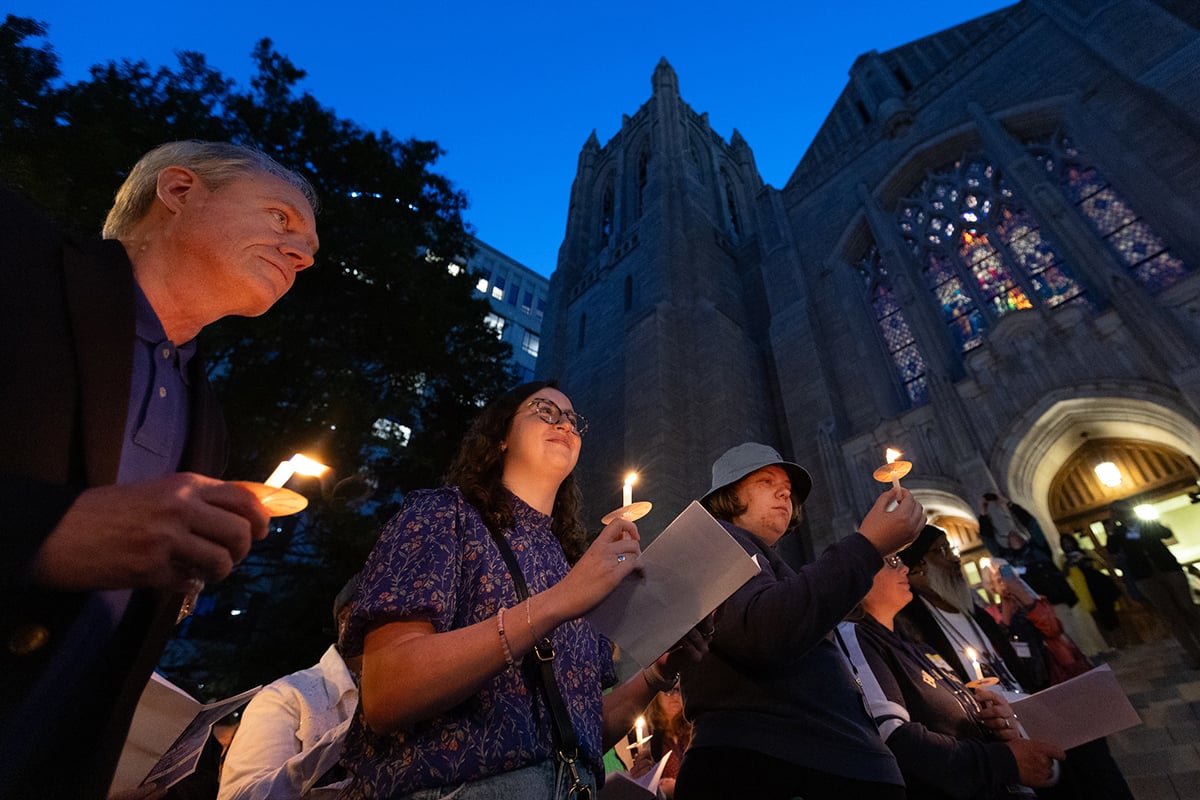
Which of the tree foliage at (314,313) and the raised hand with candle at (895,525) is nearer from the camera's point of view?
the raised hand with candle at (895,525)

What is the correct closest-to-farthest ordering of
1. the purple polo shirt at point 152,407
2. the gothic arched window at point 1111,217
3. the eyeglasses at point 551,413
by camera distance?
1. the purple polo shirt at point 152,407
2. the eyeglasses at point 551,413
3. the gothic arched window at point 1111,217

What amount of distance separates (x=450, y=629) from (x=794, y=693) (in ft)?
3.86

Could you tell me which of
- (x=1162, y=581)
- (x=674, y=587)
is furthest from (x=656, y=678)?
(x=1162, y=581)

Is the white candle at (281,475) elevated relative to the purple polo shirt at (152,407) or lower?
lower

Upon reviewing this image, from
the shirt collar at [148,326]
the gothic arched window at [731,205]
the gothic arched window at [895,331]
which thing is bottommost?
the shirt collar at [148,326]

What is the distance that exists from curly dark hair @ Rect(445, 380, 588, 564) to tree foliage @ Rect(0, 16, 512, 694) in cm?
649

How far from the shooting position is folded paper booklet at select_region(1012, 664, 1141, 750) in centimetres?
235

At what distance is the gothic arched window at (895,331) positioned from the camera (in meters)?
12.6

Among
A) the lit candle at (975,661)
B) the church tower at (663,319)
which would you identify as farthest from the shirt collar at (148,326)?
the church tower at (663,319)

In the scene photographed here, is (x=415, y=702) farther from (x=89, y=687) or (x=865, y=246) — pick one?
(x=865, y=246)

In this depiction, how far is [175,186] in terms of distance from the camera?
1.39 m

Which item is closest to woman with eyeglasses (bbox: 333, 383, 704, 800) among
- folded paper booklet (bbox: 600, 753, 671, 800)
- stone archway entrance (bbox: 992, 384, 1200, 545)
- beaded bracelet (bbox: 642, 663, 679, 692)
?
beaded bracelet (bbox: 642, 663, 679, 692)

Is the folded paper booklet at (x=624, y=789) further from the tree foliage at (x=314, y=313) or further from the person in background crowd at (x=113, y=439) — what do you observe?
the tree foliage at (x=314, y=313)

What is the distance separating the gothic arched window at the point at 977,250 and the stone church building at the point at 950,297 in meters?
0.05
